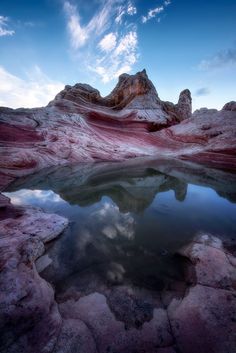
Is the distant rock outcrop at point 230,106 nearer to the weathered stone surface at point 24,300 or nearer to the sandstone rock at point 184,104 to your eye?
the sandstone rock at point 184,104

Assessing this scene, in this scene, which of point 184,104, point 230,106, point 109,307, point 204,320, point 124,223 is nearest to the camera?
point 204,320

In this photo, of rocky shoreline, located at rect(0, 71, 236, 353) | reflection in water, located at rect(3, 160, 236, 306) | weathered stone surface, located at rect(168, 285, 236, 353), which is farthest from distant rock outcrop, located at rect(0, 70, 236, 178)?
weathered stone surface, located at rect(168, 285, 236, 353)

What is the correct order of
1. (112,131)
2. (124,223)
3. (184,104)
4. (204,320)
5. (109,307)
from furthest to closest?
(184,104) → (112,131) → (124,223) → (109,307) → (204,320)

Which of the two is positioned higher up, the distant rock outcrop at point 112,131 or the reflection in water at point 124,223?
the distant rock outcrop at point 112,131

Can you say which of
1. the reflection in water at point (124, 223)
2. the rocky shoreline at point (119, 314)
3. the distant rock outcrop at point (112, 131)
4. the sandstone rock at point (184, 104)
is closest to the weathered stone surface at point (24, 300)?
the rocky shoreline at point (119, 314)

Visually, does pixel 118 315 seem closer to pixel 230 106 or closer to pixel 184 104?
pixel 230 106

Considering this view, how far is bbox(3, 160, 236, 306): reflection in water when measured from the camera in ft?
8.97

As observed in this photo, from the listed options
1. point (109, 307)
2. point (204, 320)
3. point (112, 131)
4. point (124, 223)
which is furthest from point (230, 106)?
point (109, 307)

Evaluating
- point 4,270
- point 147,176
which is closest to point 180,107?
point 147,176

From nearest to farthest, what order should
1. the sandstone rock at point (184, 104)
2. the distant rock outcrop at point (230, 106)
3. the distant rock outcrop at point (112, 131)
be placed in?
the distant rock outcrop at point (112, 131) → the distant rock outcrop at point (230, 106) → the sandstone rock at point (184, 104)

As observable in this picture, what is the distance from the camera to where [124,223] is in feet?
14.8

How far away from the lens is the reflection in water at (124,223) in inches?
108

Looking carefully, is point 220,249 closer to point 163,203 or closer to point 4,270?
point 163,203

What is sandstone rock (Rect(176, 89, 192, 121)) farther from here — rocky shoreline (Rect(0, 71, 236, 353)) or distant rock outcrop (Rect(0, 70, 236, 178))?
rocky shoreline (Rect(0, 71, 236, 353))
